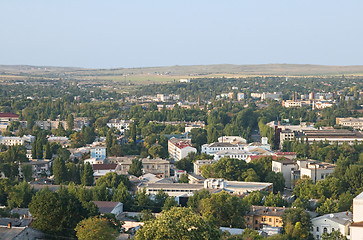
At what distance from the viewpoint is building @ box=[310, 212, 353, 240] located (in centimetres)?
2225

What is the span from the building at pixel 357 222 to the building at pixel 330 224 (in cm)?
65

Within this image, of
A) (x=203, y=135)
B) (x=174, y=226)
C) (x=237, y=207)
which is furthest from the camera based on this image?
(x=203, y=135)

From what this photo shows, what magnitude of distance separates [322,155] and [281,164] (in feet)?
21.3

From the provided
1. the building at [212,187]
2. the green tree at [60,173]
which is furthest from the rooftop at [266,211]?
the green tree at [60,173]

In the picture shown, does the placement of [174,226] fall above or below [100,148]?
above

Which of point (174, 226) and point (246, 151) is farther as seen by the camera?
point (246, 151)

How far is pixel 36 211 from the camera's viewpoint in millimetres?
21156

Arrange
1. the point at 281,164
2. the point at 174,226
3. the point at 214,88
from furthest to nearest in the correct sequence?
the point at 214,88 → the point at 281,164 → the point at 174,226

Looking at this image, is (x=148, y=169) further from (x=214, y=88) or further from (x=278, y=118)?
(x=214, y=88)

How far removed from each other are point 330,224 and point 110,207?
7.49 meters

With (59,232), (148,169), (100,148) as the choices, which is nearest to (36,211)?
(59,232)

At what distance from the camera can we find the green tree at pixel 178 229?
15773 mm

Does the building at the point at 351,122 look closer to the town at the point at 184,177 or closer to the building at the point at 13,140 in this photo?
the town at the point at 184,177

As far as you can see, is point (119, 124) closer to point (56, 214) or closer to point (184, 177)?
point (184, 177)
